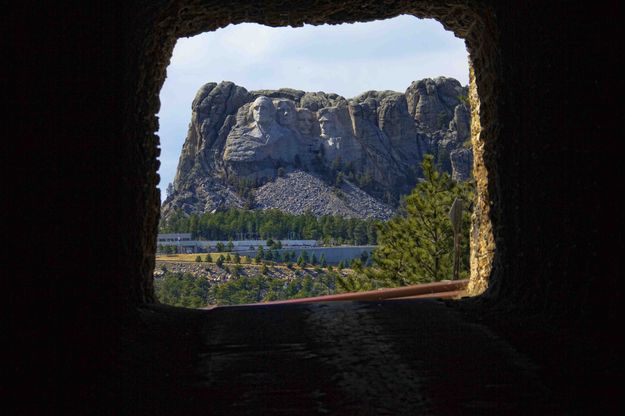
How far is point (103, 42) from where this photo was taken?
355cm

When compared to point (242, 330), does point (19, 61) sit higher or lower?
higher

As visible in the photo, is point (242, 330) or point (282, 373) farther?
point (242, 330)

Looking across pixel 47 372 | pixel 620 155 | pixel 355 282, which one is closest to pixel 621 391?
pixel 620 155

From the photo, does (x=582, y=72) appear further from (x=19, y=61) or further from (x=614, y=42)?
(x=19, y=61)

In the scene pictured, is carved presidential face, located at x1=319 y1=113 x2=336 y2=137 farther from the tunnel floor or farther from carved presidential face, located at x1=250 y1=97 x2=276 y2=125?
the tunnel floor

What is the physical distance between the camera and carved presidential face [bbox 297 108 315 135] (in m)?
93.7

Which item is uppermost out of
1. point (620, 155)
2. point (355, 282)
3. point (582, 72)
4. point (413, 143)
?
point (413, 143)

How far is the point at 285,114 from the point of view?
93688 mm

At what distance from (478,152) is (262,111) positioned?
85263 millimetres

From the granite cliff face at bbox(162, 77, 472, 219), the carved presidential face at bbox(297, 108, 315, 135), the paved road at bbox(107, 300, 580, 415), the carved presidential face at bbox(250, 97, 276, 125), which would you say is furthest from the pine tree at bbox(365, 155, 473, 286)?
the carved presidential face at bbox(297, 108, 315, 135)

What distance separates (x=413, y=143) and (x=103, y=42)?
3641 inches

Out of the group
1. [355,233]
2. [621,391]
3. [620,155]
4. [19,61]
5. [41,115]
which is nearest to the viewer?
[19,61]

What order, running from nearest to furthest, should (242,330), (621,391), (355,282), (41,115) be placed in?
(41,115)
(621,391)
(242,330)
(355,282)

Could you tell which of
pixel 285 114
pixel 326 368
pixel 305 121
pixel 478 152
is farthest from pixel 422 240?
pixel 305 121
